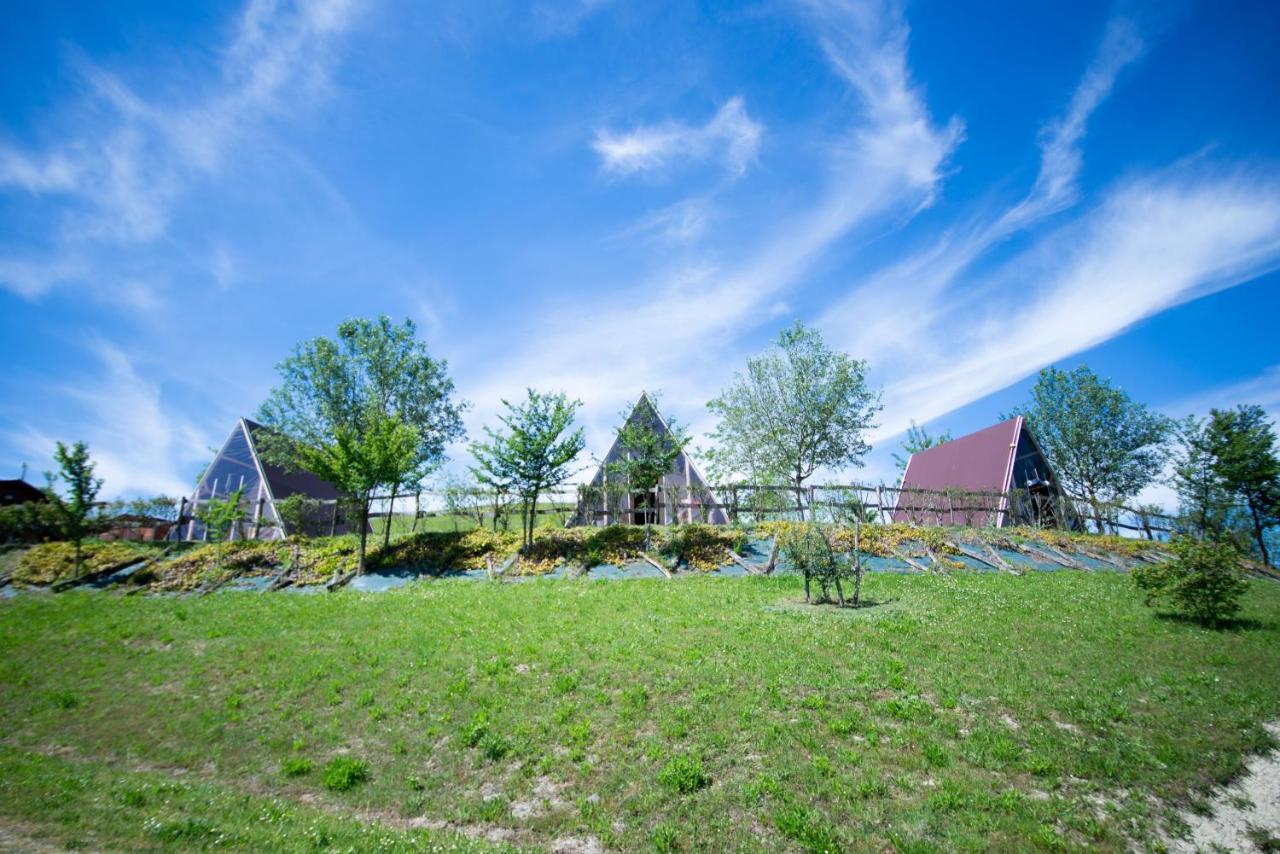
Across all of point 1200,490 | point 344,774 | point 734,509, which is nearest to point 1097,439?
point 1200,490

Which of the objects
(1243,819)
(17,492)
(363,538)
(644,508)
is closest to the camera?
(1243,819)

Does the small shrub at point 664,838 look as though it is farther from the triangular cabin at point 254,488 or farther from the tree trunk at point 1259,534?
the tree trunk at point 1259,534

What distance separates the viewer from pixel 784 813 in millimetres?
5605

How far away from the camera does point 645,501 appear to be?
23078 mm

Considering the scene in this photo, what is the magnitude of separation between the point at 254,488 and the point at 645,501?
89.9 feet

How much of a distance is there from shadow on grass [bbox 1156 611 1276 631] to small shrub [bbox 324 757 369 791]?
58.1 feet

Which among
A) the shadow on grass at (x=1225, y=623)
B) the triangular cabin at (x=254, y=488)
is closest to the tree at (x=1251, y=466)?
the shadow on grass at (x=1225, y=623)

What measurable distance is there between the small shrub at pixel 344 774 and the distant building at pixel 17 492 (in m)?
52.4

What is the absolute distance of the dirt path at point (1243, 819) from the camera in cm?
515

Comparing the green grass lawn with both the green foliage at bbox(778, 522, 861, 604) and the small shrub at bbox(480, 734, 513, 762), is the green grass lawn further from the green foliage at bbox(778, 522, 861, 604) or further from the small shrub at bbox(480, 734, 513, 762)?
the green foliage at bbox(778, 522, 861, 604)

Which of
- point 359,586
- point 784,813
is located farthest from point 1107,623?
point 359,586

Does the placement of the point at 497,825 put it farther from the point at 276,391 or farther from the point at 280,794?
the point at 276,391

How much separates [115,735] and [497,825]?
7.48m

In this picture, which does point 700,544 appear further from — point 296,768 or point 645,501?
point 296,768
